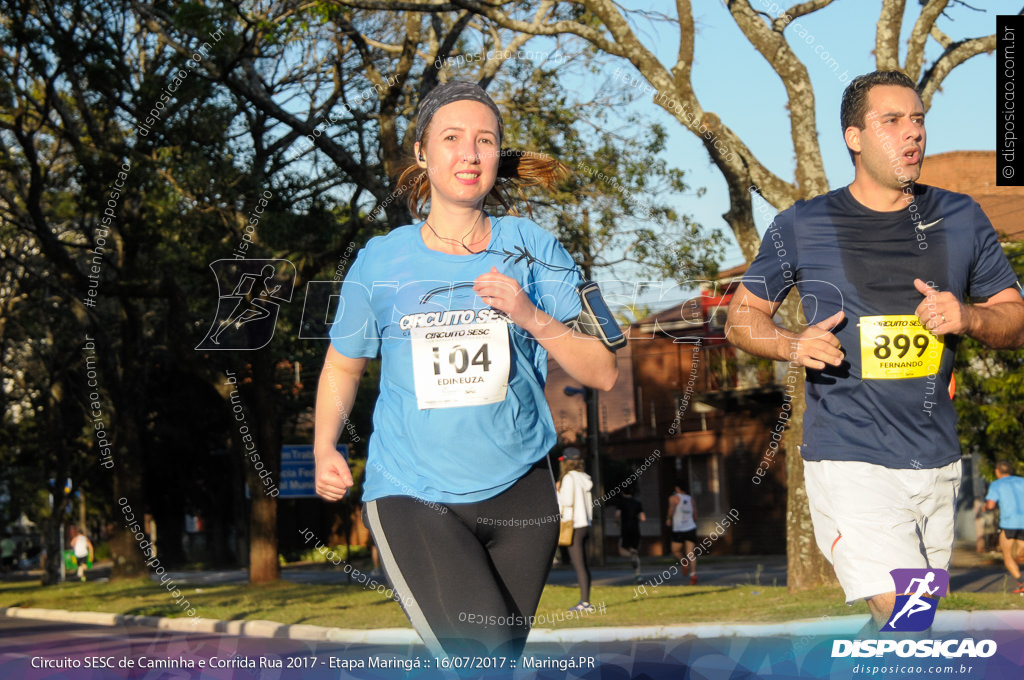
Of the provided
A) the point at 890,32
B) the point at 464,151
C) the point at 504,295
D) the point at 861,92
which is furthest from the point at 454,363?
the point at 890,32

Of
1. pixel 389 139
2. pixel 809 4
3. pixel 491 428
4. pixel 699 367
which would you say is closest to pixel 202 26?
pixel 389 139

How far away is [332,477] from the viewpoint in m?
3.43

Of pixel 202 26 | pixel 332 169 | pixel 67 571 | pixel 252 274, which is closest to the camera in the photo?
pixel 202 26

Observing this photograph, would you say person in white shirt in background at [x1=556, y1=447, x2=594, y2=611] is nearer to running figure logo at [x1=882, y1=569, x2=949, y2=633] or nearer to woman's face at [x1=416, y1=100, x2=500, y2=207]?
running figure logo at [x1=882, y1=569, x2=949, y2=633]

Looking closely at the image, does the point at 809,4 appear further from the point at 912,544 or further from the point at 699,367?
the point at 699,367

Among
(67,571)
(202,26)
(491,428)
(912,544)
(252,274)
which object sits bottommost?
(67,571)

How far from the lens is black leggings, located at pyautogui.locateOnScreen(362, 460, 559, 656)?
3.12m

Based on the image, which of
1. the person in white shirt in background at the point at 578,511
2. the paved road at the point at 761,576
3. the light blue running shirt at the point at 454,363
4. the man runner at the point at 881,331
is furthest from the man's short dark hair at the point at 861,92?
the paved road at the point at 761,576

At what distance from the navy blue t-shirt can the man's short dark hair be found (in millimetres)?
271

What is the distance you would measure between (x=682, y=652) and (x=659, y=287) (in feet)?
15.2

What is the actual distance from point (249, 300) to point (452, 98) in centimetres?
1293

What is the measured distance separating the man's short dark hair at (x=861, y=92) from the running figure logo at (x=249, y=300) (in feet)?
38.2

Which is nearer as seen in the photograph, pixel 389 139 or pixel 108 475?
pixel 389 139

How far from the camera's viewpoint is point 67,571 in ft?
115
